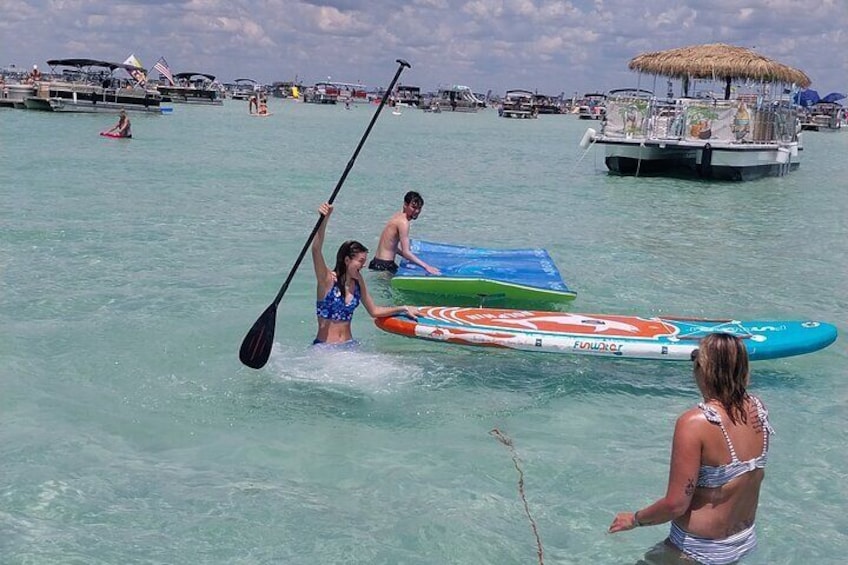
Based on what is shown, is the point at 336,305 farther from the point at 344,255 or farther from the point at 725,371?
the point at 725,371

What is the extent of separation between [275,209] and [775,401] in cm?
1250

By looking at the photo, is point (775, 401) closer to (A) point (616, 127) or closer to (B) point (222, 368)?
(B) point (222, 368)

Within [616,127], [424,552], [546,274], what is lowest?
[424,552]

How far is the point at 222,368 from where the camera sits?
7.46m

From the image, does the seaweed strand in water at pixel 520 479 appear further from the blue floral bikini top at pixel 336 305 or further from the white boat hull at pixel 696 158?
the white boat hull at pixel 696 158

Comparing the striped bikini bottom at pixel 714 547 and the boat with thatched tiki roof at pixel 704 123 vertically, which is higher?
the boat with thatched tiki roof at pixel 704 123

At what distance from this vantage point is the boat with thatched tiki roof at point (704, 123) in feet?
81.6

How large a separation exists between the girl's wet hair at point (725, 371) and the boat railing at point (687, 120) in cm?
2294

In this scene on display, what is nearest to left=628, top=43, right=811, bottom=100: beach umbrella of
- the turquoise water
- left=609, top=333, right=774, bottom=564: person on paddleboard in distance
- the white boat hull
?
the white boat hull

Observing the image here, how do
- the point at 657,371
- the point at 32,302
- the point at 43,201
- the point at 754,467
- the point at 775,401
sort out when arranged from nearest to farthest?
the point at 754,467, the point at 775,401, the point at 657,371, the point at 32,302, the point at 43,201

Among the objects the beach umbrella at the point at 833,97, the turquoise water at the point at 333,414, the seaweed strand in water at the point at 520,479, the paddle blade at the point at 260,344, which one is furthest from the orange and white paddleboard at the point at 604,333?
the beach umbrella at the point at 833,97

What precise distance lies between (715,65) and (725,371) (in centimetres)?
2601

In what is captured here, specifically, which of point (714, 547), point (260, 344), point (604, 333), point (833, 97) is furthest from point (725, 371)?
point (833, 97)

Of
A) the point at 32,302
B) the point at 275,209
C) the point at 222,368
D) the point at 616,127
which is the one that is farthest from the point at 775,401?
the point at 616,127
